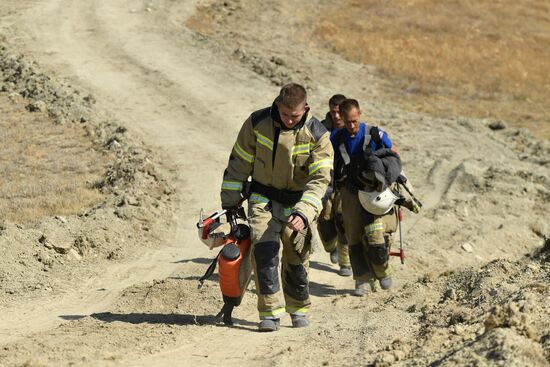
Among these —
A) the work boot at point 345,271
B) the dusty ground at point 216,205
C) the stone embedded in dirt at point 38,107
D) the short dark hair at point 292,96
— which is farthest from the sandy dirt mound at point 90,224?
the short dark hair at point 292,96

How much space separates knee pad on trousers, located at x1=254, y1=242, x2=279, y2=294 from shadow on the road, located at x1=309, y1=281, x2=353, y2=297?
236 centimetres

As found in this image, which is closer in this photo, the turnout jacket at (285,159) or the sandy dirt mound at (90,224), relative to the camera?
the turnout jacket at (285,159)

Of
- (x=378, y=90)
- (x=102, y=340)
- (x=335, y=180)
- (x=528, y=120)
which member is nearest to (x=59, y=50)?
(x=378, y=90)

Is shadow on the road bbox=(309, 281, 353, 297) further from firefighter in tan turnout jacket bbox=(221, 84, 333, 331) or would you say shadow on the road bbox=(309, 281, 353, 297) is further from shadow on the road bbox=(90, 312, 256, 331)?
firefighter in tan turnout jacket bbox=(221, 84, 333, 331)

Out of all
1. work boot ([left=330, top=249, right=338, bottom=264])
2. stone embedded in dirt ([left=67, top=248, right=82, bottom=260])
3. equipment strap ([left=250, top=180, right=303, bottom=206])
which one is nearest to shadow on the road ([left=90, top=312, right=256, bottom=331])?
equipment strap ([left=250, top=180, right=303, bottom=206])

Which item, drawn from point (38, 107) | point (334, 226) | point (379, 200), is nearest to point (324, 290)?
point (334, 226)

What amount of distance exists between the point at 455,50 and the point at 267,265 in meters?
24.5

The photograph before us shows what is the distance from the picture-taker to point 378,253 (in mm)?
9992

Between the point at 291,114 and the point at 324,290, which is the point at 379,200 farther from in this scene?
the point at 291,114

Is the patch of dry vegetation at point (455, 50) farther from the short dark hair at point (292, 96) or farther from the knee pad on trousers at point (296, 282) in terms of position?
the short dark hair at point (292, 96)

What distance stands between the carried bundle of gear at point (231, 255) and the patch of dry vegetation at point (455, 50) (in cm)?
1623

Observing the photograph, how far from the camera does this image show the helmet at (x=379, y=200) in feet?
31.4

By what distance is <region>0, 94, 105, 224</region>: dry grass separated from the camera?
13.6 m

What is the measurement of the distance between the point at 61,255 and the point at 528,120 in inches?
641
